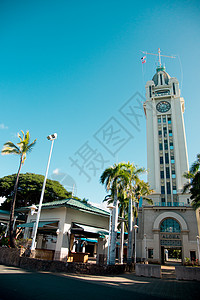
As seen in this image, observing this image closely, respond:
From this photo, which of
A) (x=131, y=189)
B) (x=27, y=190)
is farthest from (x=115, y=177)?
(x=27, y=190)

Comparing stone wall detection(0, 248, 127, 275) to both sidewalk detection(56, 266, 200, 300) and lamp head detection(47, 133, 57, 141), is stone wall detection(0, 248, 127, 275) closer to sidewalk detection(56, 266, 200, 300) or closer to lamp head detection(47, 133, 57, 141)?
sidewalk detection(56, 266, 200, 300)

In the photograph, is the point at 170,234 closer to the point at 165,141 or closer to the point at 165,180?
the point at 165,180

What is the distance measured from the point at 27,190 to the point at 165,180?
31.5 meters

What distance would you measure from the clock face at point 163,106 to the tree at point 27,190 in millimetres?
34856

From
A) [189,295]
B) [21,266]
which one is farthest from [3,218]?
[189,295]

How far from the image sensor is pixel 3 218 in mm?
34625

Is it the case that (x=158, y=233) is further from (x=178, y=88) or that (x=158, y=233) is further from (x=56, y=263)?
(x=178, y=88)

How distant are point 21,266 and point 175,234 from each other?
29.5 m

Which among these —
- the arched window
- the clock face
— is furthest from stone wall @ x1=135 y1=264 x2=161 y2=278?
the clock face

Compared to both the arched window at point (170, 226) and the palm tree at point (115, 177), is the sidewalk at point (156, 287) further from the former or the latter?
the arched window at point (170, 226)

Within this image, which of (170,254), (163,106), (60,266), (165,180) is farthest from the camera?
(170,254)

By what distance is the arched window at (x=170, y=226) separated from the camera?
36.1 metres

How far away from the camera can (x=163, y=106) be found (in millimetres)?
A: 55000

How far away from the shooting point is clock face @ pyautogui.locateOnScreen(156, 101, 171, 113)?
54.3 metres
